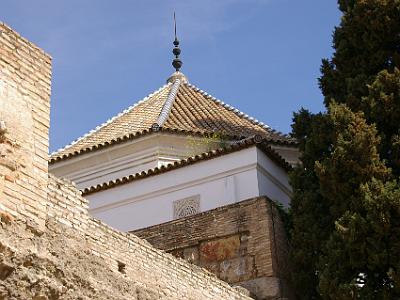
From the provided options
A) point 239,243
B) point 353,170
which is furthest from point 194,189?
point 353,170

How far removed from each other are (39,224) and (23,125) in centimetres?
79

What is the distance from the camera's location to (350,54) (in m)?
11.3

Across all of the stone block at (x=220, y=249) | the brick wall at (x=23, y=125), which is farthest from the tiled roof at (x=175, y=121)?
the brick wall at (x=23, y=125)

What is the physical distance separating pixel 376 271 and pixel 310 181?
5.78 feet

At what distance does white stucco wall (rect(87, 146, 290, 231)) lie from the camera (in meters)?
11.1

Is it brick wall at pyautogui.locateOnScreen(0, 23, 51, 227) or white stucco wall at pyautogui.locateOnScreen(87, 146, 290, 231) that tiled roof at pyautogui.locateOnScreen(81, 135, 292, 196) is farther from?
brick wall at pyautogui.locateOnScreen(0, 23, 51, 227)

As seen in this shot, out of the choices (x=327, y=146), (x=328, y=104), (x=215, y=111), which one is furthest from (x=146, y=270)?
(x=215, y=111)

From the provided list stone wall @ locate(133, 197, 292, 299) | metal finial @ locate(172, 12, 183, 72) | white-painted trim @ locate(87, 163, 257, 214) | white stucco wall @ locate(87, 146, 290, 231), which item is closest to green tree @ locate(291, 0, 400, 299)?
stone wall @ locate(133, 197, 292, 299)

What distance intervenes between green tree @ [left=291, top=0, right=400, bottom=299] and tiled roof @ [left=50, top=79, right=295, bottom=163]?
2631mm

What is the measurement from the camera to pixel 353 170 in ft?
31.3

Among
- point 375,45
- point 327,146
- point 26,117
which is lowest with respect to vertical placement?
point 26,117

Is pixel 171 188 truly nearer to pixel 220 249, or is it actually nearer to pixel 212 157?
pixel 212 157

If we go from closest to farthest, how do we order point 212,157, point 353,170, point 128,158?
1. point 353,170
2. point 212,157
3. point 128,158

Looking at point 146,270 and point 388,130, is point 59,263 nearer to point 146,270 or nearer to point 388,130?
point 146,270
